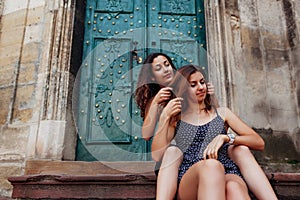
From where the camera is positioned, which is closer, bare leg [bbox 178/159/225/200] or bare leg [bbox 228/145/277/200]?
bare leg [bbox 178/159/225/200]

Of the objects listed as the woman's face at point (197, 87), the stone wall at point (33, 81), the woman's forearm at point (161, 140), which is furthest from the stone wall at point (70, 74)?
the woman's forearm at point (161, 140)

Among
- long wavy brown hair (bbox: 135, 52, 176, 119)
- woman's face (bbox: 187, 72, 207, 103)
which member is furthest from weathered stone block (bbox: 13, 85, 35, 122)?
woman's face (bbox: 187, 72, 207, 103)

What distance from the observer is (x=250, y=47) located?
4.36 meters

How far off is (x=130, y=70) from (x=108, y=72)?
0.29m

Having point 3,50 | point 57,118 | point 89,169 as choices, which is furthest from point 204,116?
point 3,50

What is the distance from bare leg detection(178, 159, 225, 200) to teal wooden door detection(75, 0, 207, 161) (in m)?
2.03

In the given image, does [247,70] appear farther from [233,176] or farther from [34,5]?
[34,5]

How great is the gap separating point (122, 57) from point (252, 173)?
8.94 ft

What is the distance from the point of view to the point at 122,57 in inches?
173

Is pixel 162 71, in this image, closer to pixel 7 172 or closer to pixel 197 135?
pixel 197 135

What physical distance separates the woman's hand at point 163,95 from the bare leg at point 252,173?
57 cm

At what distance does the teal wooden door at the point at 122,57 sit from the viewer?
404cm

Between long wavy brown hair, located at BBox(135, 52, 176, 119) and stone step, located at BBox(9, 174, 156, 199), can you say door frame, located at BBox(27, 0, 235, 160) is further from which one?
long wavy brown hair, located at BBox(135, 52, 176, 119)

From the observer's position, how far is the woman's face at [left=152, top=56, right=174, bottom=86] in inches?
93.7
